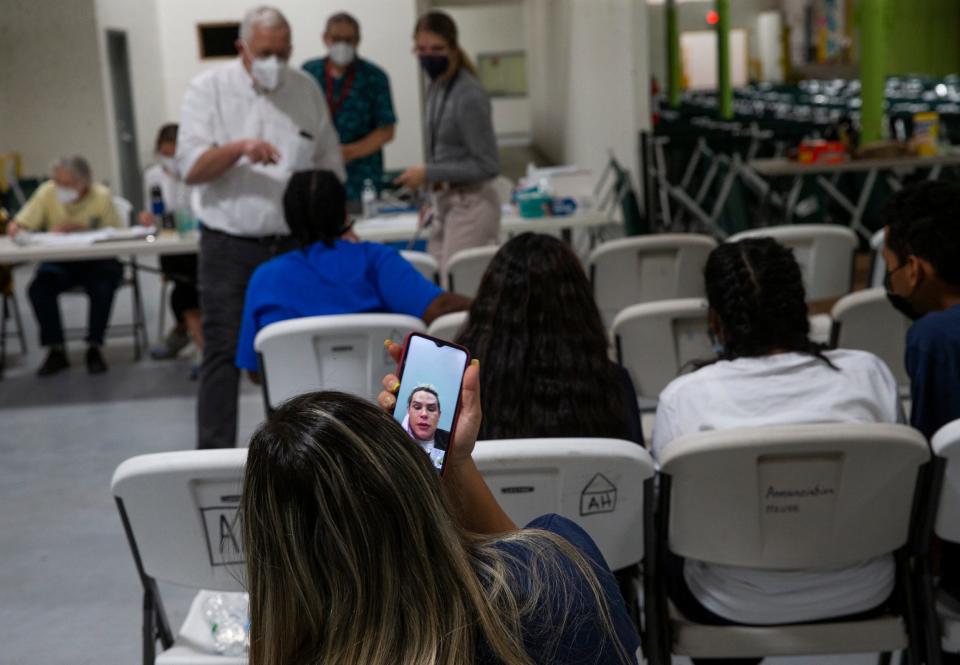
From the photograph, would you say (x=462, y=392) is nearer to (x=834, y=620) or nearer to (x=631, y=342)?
(x=834, y=620)

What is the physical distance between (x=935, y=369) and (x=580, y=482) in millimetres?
828

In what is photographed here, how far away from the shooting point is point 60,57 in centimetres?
1180

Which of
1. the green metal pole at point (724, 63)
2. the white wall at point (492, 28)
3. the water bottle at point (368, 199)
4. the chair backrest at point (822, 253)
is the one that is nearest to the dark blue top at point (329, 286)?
the chair backrest at point (822, 253)

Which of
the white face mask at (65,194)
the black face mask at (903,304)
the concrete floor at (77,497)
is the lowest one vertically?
the concrete floor at (77,497)

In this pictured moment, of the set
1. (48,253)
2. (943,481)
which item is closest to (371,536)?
(943,481)

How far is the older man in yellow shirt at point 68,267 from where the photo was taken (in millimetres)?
6383

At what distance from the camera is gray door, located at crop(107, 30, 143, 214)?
12555 mm

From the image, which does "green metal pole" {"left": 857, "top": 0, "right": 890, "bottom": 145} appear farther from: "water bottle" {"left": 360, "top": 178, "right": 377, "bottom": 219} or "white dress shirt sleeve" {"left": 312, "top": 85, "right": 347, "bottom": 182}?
"white dress shirt sleeve" {"left": 312, "top": 85, "right": 347, "bottom": 182}

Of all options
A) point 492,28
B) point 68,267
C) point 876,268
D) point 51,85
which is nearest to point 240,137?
point 876,268

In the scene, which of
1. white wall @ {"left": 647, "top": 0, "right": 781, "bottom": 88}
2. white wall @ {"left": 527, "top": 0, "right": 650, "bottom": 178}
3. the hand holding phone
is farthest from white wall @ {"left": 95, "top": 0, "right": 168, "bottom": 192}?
white wall @ {"left": 647, "top": 0, "right": 781, "bottom": 88}

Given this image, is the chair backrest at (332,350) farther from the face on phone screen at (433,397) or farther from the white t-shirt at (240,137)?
the face on phone screen at (433,397)

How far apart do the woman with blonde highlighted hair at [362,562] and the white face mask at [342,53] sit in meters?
5.13

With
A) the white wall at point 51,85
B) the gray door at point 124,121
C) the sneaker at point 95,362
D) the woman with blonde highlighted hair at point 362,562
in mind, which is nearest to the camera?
the woman with blonde highlighted hair at point 362,562

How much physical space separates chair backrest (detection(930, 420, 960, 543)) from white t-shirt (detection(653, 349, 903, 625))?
0.48 ft
